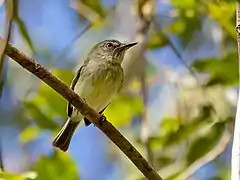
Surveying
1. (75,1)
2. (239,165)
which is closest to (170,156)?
(75,1)

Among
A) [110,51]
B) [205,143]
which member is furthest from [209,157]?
[110,51]

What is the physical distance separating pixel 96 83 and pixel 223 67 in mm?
847

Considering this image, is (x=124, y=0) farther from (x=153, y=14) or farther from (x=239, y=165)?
(x=239, y=165)

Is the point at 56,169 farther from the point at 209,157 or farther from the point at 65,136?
the point at 65,136

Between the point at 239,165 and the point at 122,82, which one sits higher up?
the point at 122,82

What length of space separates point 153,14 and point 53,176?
1.00 m

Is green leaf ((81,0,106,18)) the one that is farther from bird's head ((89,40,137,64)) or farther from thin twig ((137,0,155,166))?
bird's head ((89,40,137,64))

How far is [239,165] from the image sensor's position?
144 cm

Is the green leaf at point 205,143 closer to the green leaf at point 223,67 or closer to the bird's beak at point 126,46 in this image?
the green leaf at point 223,67

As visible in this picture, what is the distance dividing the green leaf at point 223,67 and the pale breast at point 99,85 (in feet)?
2.14

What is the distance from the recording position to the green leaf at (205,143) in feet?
7.56

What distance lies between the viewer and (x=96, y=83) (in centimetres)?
298

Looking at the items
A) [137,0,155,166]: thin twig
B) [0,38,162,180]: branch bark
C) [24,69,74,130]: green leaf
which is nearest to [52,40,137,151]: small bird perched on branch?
[137,0,155,166]: thin twig

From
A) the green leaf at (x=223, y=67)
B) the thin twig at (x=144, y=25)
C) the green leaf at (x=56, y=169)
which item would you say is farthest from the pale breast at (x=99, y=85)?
the green leaf at (x=56, y=169)
